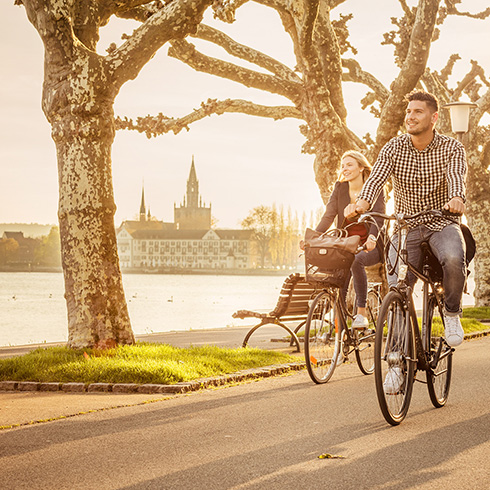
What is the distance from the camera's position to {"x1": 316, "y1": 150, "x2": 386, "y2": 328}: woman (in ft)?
27.5

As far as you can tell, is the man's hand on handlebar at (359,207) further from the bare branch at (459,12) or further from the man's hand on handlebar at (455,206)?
the bare branch at (459,12)

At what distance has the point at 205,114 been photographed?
57.5ft

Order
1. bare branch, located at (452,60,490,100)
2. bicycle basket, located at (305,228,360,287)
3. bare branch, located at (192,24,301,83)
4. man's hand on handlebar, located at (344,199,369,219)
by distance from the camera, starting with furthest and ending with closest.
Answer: bare branch, located at (452,60,490,100) → bare branch, located at (192,24,301,83) → bicycle basket, located at (305,228,360,287) → man's hand on handlebar, located at (344,199,369,219)

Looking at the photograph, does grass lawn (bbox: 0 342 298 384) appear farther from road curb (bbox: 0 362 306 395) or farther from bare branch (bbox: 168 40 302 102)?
bare branch (bbox: 168 40 302 102)

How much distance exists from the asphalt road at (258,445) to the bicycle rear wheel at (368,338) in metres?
0.89

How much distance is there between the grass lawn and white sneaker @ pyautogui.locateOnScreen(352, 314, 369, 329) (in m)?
1.47

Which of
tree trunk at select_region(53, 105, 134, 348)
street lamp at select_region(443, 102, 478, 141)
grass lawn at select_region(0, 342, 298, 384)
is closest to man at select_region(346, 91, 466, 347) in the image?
grass lawn at select_region(0, 342, 298, 384)

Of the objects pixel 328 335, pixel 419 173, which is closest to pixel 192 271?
pixel 328 335

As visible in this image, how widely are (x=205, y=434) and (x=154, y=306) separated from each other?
1887 inches

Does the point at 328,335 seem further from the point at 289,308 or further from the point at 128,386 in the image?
the point at 289,308

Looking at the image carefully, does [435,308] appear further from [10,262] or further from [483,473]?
[10,262]

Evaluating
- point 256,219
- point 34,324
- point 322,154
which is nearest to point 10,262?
point 256,219

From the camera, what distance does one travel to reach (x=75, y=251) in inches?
396

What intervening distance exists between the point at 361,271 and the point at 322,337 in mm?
803
